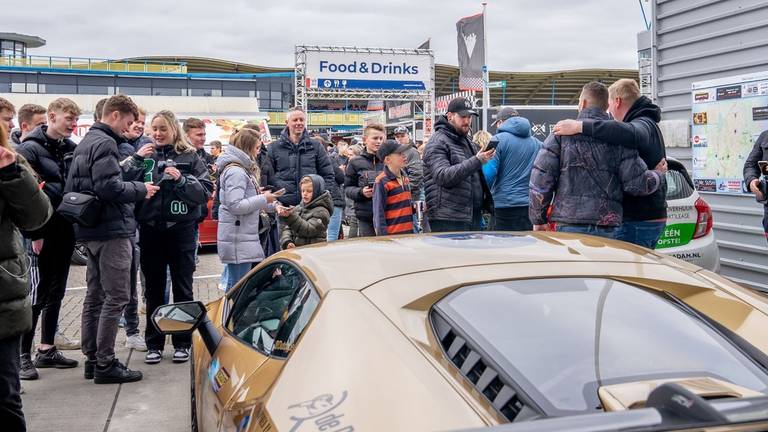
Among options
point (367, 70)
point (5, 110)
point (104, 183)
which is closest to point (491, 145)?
point (104, 183)

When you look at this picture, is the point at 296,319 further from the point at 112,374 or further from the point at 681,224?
the point at 681,224

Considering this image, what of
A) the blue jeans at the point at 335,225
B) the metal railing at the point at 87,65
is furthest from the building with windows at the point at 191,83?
the blue jeans at the point at 335,225

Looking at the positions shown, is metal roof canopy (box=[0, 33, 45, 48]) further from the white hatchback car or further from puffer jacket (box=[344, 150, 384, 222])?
the white hatchback car

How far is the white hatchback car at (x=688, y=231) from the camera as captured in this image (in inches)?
239

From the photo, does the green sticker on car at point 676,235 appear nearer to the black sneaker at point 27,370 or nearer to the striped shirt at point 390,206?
the striped shirt at point 390,206

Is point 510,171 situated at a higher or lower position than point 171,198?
higher

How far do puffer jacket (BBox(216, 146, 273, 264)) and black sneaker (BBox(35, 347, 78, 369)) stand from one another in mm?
1346

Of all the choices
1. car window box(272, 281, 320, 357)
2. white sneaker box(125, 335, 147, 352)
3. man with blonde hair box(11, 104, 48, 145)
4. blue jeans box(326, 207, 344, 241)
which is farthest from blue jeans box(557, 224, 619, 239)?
man with blonde hair box(11, 104, 48, 145)

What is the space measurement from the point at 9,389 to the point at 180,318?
755mm

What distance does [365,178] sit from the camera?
758 cm

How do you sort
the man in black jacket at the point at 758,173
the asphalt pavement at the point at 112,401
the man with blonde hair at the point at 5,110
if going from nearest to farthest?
the asphalt pavement at the point at 112,401 < the man with blonde hair at the point at 5,110 < the man in black jacket at the point at 758,173

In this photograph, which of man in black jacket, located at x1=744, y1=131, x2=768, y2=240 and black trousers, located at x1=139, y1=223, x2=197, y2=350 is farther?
man in black jacket, located at x1=744, y1=131, x2=768, y2=240

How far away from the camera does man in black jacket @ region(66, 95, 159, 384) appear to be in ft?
15.7

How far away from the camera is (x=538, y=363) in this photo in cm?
186
